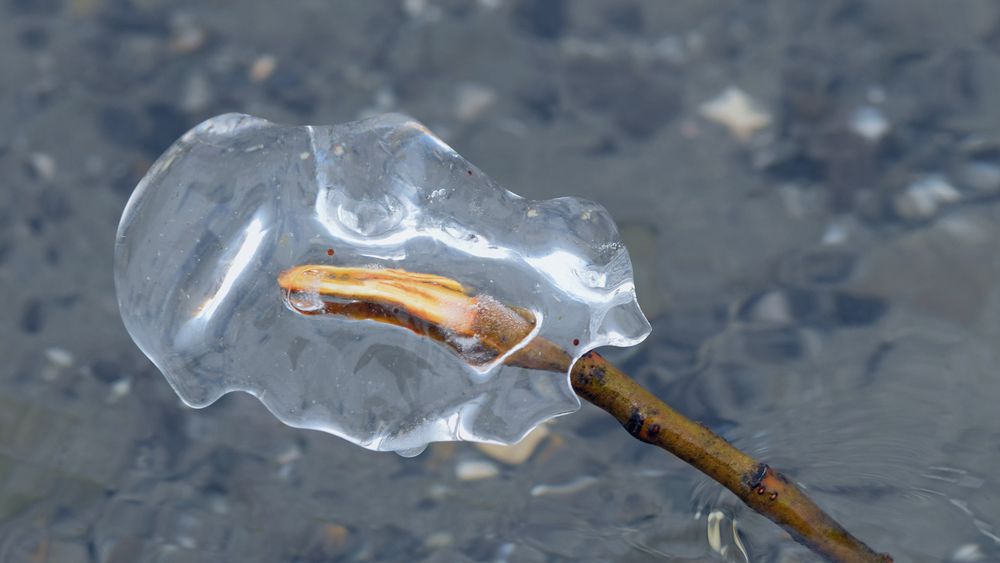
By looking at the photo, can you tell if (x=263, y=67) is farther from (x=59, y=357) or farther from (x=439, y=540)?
(x=439, y=540)

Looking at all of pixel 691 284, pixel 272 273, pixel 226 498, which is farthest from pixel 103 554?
pixel 691 284

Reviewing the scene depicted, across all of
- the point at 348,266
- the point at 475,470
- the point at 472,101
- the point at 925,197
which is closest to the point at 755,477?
the point at 348,266

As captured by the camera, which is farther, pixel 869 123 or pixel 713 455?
pixel 869 123

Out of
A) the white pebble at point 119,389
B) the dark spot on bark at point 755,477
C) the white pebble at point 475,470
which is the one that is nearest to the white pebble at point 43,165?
the white pebble at point 119,389

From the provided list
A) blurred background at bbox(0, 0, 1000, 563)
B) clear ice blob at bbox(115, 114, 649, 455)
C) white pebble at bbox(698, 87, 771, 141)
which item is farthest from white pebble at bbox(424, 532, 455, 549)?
white pebble at bbox(698, 87, 771, 141)

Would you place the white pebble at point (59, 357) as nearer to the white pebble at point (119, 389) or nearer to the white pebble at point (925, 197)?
the white pebble at point (119, 389)

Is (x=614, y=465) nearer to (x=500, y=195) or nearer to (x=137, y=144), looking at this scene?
(x=500, y=195)
